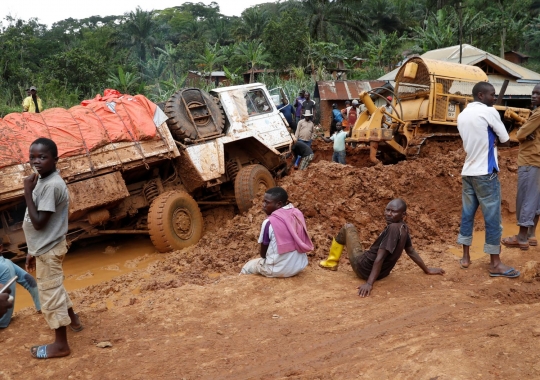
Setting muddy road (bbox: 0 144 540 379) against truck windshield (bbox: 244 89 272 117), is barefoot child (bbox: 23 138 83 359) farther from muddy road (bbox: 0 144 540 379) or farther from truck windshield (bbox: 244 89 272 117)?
truck windshield (bbox: 244 89 272 117)

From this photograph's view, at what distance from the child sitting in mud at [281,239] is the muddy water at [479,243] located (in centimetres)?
231

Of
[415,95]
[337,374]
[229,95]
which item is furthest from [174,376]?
Result: [415,95]

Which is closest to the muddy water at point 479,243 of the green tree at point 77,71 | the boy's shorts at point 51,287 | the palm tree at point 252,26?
the boy's shorts at point 51,287

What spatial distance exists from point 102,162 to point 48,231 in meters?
3.44

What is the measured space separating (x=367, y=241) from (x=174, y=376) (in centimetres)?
376

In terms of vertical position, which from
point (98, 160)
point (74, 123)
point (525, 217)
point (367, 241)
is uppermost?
point (74, 123)

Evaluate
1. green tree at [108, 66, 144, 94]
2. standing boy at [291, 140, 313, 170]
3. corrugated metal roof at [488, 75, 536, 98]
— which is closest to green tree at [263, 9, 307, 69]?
green tree at [108, 66, 144, 94]

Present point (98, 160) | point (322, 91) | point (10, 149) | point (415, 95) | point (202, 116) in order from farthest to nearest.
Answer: point (322, 91), point (415, 95), point (202, 116), point (98, 160), point (10, 149)

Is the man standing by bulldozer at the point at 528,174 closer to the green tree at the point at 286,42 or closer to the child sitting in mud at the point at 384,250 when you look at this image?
the child sitting in mud at the point at 384,250

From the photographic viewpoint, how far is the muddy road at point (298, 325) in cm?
306

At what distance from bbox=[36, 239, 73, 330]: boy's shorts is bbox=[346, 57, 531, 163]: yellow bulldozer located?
751 centimetres

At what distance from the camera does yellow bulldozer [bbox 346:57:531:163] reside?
10047mm

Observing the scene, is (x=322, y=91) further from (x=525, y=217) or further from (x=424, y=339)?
(x=424, y=339)

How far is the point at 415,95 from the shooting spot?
436 inches
